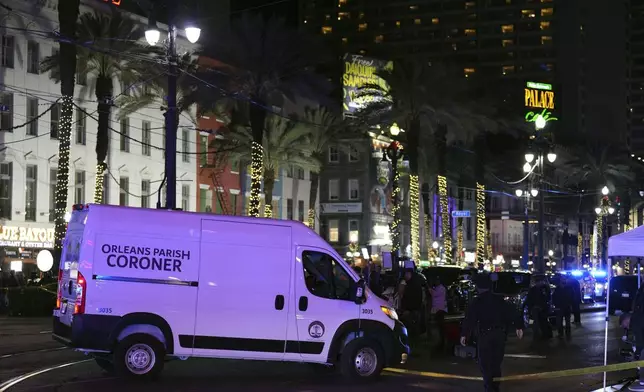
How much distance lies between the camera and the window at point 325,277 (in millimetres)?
15336

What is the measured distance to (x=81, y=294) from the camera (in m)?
14.2

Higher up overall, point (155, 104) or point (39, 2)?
point (39, 2)

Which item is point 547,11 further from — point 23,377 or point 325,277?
point 23,377

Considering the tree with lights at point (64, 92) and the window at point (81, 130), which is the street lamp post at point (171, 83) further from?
the window at point (81, 130)

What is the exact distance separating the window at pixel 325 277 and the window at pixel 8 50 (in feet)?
115

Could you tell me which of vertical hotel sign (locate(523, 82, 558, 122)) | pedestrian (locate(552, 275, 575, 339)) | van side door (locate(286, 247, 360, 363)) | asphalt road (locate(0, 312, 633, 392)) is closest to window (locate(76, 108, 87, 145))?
asphalt road (locate(0, 312, 633, 392))

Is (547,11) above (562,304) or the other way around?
above

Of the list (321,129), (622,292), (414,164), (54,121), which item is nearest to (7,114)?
(54,121)

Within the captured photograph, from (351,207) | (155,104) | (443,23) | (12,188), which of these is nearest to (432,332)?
(12,188)

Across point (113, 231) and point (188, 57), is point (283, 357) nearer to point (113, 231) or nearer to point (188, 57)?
point (113, 231)

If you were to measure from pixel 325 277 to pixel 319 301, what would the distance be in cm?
41

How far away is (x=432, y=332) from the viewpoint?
28.1 meters

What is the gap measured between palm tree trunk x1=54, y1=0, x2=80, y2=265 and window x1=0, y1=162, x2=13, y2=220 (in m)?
8.44

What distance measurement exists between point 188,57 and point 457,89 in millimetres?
14476
